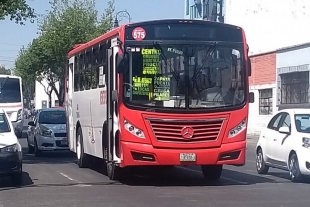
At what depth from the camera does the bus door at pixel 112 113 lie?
15.7 meters

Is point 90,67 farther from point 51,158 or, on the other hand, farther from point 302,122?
point 51,158

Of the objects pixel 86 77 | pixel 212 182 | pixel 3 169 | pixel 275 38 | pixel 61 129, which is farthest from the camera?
pixel 275 38

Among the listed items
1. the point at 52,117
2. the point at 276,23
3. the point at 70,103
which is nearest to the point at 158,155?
the point at 70,103

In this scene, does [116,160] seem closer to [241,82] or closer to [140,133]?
[140,133]

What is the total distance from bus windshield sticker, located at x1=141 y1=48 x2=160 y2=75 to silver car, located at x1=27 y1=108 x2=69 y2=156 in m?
10.7

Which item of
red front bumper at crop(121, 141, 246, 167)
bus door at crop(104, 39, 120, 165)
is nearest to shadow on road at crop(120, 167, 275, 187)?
bus door at crop(104, 39, 120, 165)

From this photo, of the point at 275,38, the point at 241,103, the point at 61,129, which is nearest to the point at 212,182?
the point at 241,103

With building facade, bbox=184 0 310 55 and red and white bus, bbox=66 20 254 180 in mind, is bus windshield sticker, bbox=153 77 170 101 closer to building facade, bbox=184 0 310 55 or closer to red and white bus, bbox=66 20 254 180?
red and white bus, bbox=66 20 254 180

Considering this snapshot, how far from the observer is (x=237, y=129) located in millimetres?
15656

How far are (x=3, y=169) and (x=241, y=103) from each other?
5.13m

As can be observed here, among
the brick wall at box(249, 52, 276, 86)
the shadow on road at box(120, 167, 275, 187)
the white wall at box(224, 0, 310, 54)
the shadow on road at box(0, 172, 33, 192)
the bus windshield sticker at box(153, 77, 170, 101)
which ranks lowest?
the shadow on road at box(120, 167, 275, 187)

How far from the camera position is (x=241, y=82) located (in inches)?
626

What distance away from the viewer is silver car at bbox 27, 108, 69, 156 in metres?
25.6

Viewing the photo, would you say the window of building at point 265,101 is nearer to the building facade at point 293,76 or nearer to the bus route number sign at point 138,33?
the building facade at point 293,76
